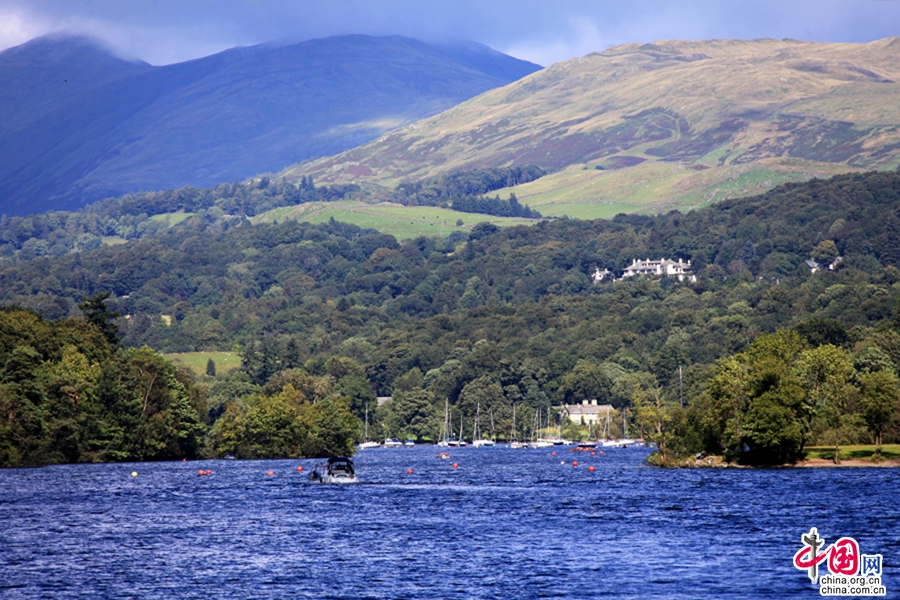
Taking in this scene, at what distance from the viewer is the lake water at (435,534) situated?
47.6 metres

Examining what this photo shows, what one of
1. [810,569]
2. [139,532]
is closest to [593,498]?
[139,532]

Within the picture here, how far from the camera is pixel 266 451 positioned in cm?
14725

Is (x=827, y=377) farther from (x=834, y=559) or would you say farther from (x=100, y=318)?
(x=100, y=318)

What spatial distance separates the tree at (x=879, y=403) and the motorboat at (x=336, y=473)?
47.5 m

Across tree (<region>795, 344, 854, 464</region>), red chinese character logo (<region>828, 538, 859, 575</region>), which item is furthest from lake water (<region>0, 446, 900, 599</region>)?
tree (<region>795, 344, 854, 464</region>)

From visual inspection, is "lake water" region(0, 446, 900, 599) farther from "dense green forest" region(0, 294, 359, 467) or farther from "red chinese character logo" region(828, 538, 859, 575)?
"dense green forest" region(0, 294, 359, 467)

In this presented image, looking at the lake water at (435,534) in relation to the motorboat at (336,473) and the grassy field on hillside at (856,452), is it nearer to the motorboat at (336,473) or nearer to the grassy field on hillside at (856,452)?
the motorboat at (336,473)

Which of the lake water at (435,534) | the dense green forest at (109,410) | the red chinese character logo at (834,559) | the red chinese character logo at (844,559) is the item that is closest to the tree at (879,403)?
the lake water at (435,534)

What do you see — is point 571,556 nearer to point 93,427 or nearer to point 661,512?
point 661,512

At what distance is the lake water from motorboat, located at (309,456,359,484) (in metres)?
1.94

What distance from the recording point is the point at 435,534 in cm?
6444

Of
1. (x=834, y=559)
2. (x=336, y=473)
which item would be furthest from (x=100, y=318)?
(x=834, y=559)

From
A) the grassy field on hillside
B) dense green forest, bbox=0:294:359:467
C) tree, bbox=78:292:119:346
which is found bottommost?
the grassy field on hillside

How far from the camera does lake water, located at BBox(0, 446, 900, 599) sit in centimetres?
4762
